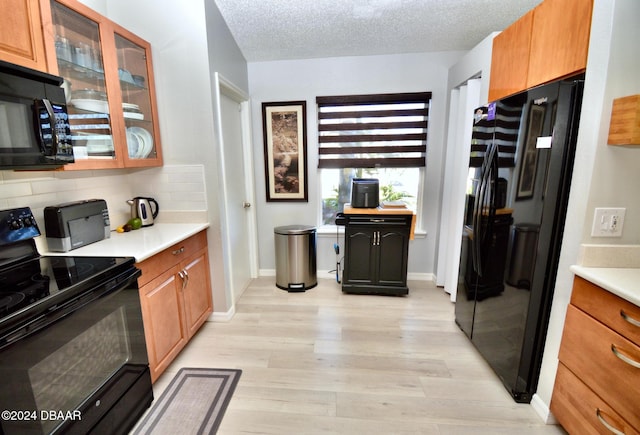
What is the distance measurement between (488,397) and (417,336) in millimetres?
653

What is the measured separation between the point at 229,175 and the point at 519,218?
2.34 m

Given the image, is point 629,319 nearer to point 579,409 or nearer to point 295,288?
point 579,409

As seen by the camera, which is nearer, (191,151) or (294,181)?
(191,151)

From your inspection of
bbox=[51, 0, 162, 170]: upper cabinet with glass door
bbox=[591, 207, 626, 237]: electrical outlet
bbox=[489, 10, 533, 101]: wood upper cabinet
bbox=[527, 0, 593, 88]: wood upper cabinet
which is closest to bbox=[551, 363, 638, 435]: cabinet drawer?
bbox=[591, 207, 626, 237]: electrical outlet

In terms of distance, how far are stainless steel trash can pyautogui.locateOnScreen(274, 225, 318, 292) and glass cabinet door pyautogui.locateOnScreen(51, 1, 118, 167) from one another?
65.7 inches

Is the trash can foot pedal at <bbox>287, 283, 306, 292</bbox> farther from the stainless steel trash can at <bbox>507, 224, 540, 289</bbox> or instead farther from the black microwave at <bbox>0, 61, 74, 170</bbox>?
the black microwave at <bbox>0, 61, 74, 170</bbox>

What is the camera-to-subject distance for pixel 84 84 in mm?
1728

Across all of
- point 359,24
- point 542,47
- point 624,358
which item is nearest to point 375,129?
point 359,24

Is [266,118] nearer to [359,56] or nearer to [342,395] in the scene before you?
[359,56]

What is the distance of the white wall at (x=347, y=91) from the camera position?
2936 mm

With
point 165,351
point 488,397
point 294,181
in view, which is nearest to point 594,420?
point 488,397

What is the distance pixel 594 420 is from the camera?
1.25 m

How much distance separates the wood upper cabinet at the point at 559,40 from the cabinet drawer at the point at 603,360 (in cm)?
121

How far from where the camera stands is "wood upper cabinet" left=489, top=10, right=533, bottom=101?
1.75 meters
